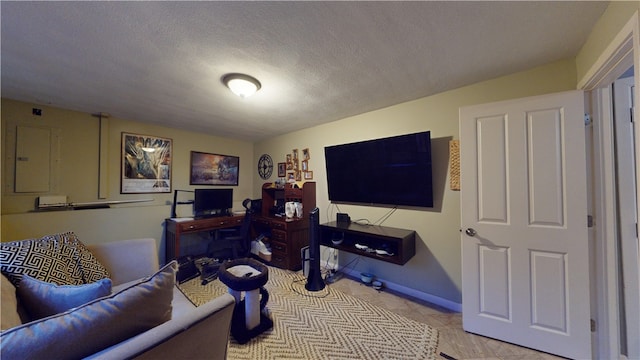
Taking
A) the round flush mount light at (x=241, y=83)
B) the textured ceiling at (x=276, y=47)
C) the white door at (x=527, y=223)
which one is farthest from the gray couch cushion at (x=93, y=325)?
the white door at (x=527, y=223)

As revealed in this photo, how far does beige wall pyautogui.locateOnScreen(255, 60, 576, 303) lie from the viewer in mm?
1811

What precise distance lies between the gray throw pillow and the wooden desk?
2.13 m

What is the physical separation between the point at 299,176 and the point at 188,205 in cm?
196

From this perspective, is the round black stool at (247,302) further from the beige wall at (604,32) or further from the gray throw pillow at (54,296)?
the beige wall at (604,32)

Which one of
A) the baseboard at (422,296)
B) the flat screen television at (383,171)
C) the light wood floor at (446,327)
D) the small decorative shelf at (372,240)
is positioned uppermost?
the flat screen television at (383,171)

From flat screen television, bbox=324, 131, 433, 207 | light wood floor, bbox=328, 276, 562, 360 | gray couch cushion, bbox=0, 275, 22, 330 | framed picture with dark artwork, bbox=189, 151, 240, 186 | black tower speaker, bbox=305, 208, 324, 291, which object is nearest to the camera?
gray couch cushion, bbox=0, 275, 22, 330

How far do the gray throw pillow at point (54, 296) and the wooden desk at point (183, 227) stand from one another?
2.13 metres

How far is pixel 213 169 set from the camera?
4004 mm

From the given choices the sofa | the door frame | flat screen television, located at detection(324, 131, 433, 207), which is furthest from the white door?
the sofa

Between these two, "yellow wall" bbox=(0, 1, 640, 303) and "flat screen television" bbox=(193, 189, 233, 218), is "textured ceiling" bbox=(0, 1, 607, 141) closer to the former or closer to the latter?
"yellow wall" bbox=(0, 1, 640, 303)

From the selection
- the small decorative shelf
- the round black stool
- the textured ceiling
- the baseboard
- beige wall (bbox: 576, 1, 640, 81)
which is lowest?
the baseboard

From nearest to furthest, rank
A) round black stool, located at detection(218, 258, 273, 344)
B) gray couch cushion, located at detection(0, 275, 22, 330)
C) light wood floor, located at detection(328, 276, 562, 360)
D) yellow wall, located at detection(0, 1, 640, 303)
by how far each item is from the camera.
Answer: gray couch cushion, located at detection(0, 275, 22, 330), light wood floor, located at detection(328, 276, 562, 360), round black stool, located at detection(218, 258, 273, 344), yellow wall, located at detection(0, 1, 640, 303)

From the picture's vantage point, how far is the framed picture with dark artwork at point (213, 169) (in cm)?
377

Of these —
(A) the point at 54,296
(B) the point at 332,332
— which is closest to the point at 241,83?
(A) the point at 54,296
